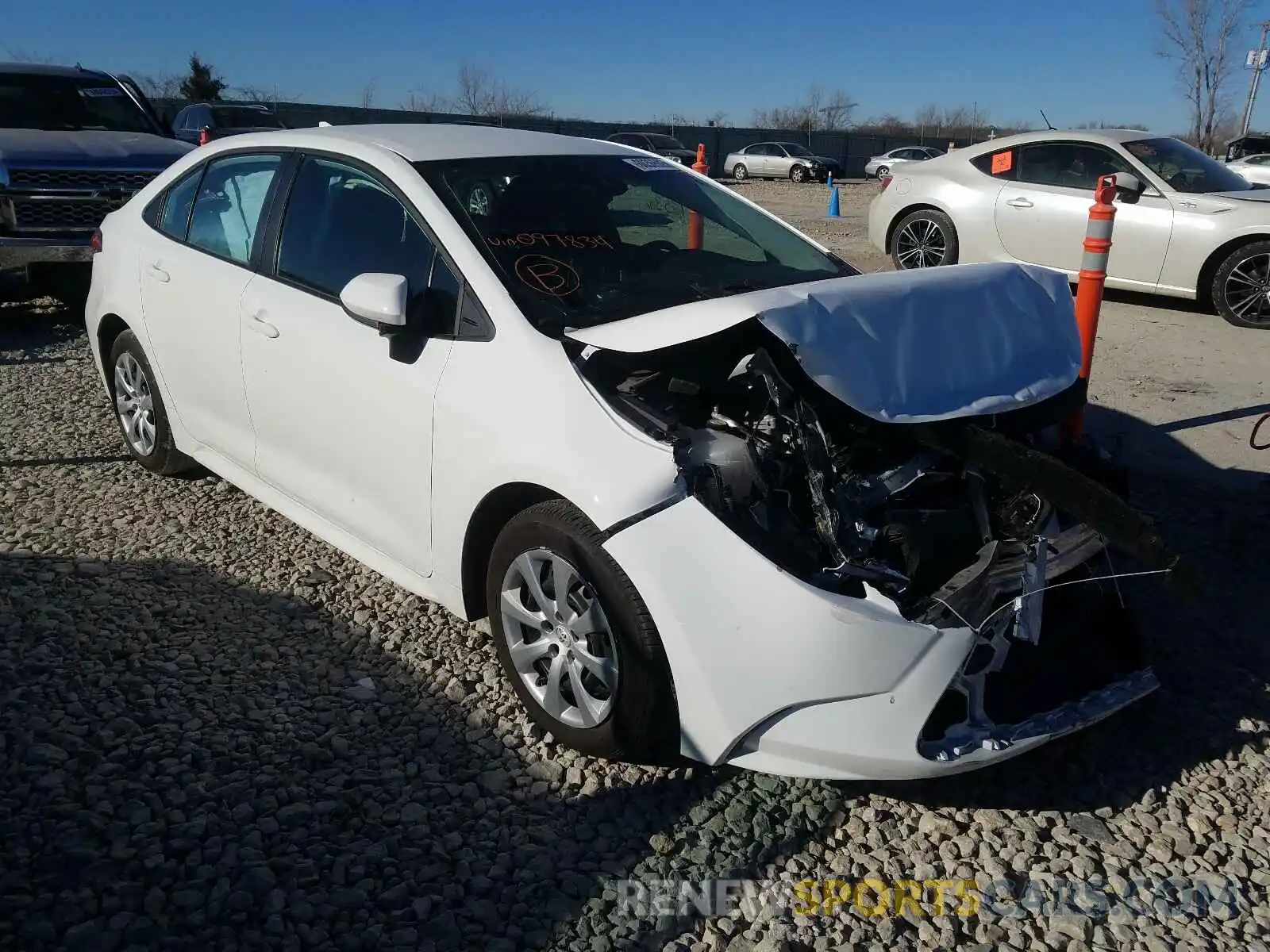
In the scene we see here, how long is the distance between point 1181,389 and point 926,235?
4036 mm

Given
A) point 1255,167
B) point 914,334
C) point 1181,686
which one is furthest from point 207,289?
point 1255,167

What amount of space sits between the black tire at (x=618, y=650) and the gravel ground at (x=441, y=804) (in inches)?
5.4

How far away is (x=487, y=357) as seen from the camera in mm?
3104

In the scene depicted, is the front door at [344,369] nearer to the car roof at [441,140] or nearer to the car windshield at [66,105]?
the car roof at [441,140]

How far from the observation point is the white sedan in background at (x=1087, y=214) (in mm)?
8750

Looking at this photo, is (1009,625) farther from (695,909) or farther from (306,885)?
(306,885)

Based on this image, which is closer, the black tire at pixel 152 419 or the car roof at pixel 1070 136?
the black tire at pixel 152 419

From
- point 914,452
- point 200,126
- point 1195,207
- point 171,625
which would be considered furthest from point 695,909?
point 200,126

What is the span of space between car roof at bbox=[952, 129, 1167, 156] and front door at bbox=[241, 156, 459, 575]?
8027mm

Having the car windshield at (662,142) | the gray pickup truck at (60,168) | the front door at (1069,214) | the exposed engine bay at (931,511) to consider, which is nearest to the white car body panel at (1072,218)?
the front door at (1069,214)

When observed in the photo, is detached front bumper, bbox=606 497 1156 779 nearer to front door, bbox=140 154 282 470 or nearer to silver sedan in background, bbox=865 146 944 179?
front door, bbox=140 154 282 470

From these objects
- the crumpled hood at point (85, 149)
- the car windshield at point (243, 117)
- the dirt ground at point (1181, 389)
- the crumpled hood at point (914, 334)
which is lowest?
the dirt ground at point (1181, 389)

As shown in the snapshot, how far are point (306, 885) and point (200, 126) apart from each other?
1463 cm

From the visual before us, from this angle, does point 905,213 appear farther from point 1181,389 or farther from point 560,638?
point 560,638
